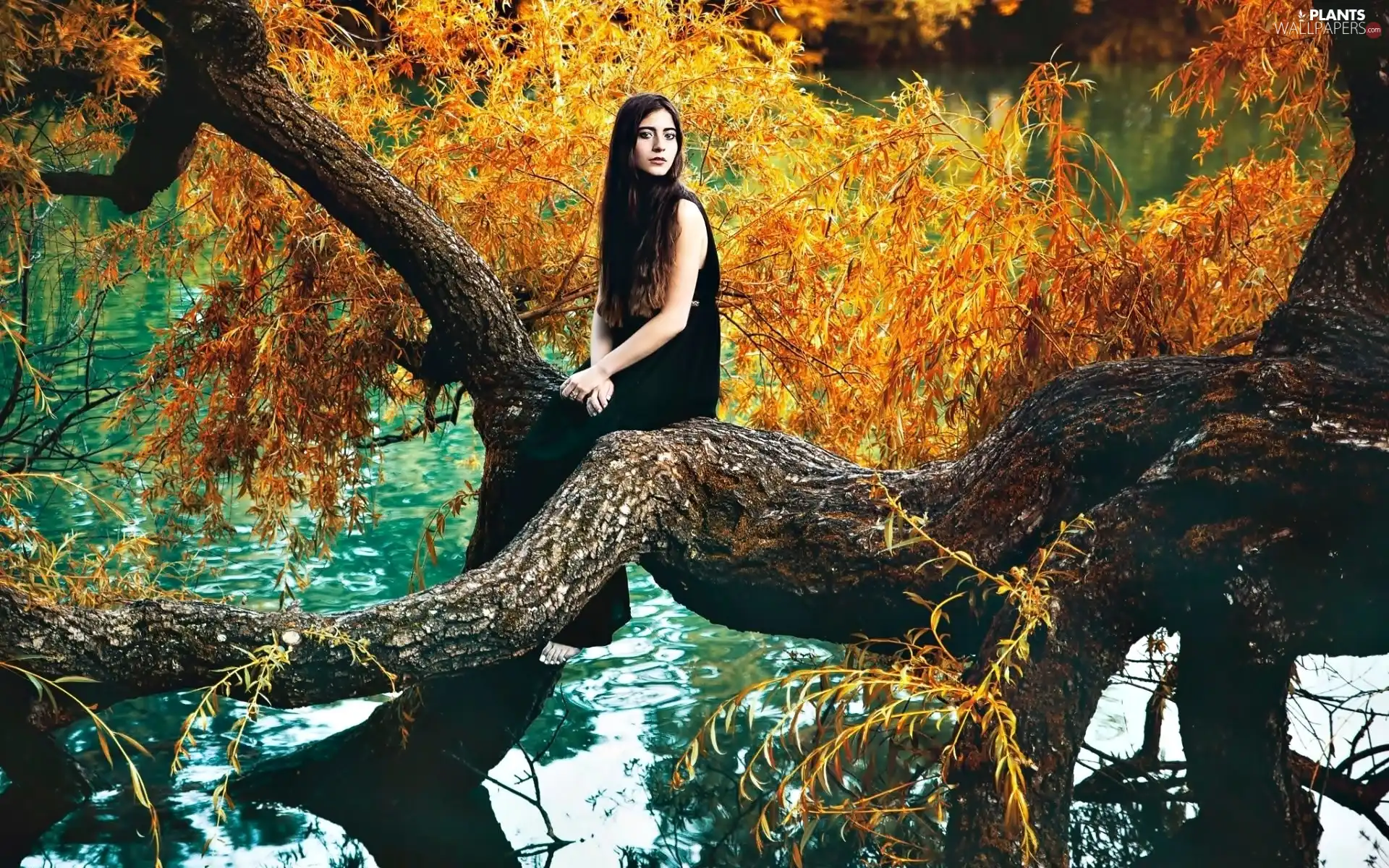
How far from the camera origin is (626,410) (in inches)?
91.5

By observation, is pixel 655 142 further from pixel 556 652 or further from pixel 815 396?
pixel 815 396

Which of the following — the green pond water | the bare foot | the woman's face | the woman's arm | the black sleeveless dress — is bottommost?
the green pond water

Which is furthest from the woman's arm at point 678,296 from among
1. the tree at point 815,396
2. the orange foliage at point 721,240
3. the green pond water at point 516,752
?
the green pond water at point 516,752

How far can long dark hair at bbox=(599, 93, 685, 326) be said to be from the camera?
7.57 ft

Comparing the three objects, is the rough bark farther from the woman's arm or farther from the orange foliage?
the woman's arm

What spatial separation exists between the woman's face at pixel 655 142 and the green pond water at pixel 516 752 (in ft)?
4.47

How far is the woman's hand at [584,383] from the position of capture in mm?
2342

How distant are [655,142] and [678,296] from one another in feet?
0.95

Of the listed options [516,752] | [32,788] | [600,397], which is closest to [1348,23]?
[600,397]

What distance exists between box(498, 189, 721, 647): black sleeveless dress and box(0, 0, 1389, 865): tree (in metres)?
0.15

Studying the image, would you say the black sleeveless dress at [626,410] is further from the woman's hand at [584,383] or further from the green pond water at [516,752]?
the green pond water at [516,752]

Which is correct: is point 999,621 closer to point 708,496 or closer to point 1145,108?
point 708,496

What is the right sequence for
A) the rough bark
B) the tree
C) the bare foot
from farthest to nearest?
the bare foot → the rough bark → the tree

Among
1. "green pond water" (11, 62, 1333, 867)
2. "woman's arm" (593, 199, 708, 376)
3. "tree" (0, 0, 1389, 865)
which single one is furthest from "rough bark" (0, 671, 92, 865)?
"woman's arm" (593, 199, 708, 376)
